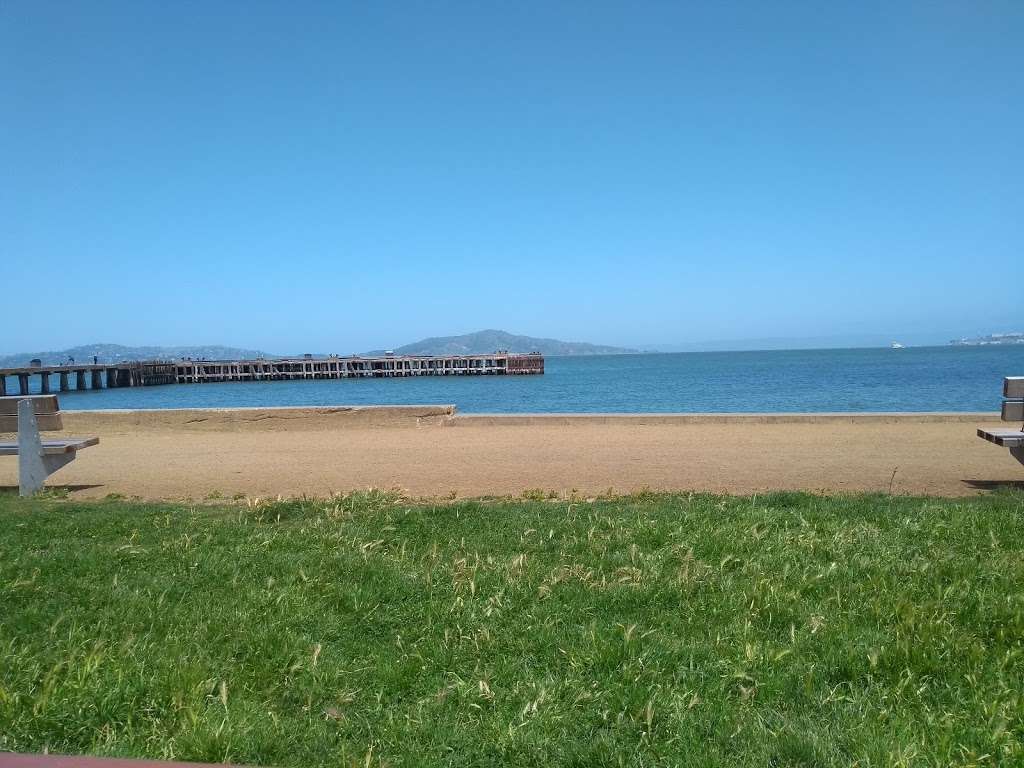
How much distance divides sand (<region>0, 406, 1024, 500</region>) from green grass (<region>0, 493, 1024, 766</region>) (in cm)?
280

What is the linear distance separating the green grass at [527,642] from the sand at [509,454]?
2.80 meters

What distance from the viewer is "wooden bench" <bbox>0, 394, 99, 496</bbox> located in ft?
29.1

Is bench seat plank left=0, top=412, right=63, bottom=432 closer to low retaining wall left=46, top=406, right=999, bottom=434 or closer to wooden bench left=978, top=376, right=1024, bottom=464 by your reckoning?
low retaining wall left=46, top=406, right=999, bottom=434

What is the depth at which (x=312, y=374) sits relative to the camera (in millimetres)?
90188

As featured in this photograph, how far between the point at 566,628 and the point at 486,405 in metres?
34.3

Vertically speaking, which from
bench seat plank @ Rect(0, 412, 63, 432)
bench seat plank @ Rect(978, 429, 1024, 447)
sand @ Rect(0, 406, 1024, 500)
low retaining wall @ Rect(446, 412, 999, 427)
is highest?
bench seat plank @ Rect(0, 412, 63, 432)

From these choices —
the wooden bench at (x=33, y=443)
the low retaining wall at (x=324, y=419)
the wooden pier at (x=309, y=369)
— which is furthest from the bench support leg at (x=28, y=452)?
the wooden pier at (x=309, y=369)

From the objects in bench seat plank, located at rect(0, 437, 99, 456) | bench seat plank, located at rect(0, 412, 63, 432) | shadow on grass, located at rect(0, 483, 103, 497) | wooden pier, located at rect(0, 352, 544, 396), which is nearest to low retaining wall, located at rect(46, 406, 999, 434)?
shadow on grass, located at rect(0, 483, 103, 497)

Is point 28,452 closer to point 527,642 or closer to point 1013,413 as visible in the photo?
point 527,642

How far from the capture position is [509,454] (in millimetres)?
11766

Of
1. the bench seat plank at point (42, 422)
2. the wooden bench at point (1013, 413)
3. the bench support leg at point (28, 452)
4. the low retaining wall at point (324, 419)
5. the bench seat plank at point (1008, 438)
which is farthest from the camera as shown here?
the low retaining wall at point (324, 419)

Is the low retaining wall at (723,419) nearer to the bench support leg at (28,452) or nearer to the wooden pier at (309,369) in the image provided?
the bench support leg at (28,452)

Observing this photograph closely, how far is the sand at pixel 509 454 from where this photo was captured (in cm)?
934

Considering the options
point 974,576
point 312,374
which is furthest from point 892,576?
point 312,374
